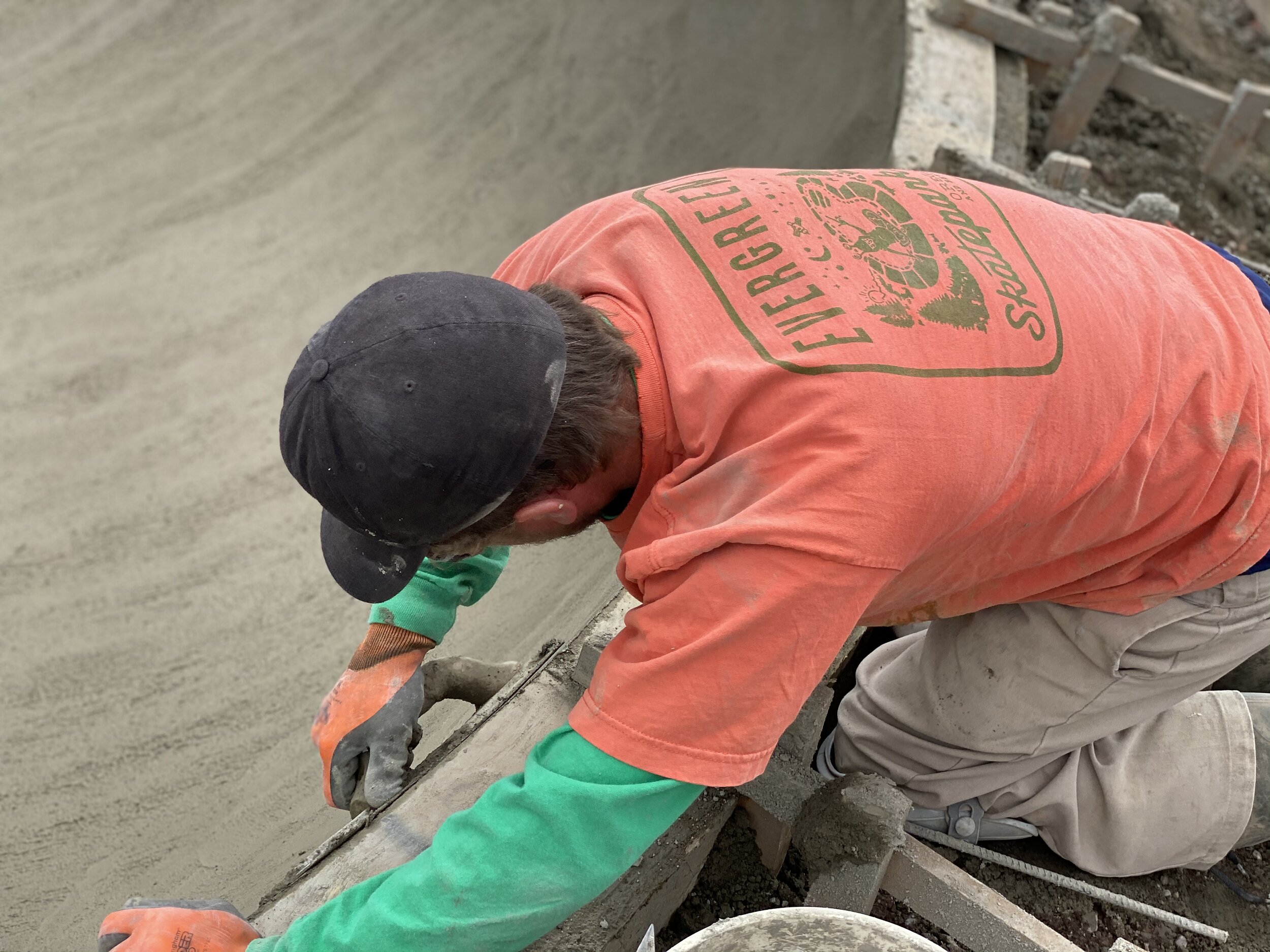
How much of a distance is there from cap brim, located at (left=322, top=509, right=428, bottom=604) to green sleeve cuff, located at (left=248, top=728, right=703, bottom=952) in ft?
1.09

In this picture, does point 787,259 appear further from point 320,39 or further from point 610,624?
point 320,39

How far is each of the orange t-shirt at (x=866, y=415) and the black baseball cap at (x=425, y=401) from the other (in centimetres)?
16

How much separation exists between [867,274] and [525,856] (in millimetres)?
879

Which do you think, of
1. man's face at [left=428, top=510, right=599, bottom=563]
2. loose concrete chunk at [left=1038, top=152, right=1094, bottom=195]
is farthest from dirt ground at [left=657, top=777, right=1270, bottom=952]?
loose concrete chunk at [left=1038, top=152, right=1094, bottom=195]

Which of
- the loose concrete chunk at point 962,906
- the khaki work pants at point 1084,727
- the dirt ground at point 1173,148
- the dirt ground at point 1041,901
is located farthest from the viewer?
the dirt ground at point 1173,148

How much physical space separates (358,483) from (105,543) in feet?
8.05

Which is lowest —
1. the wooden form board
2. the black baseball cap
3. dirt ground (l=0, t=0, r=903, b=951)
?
dirt ground (l=0, t=0, r=903, b=951)

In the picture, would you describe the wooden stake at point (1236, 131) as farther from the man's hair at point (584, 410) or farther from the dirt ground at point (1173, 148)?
the man's hair at point (584, 410)

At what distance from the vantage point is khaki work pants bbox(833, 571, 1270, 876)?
67.2 inches

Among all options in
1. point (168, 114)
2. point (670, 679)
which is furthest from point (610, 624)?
point (168, 114)

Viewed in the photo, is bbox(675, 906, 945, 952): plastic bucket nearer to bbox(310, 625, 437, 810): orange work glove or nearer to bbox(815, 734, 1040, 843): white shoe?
bbox(815, 734, 1040, 843): white shoe

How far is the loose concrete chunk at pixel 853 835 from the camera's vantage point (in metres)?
1.59

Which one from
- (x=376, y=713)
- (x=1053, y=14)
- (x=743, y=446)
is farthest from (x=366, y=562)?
(x=1053, y=14)

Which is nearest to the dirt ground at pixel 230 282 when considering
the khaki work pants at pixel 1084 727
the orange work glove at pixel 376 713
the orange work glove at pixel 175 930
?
the orange work glove at pixel 376 713
